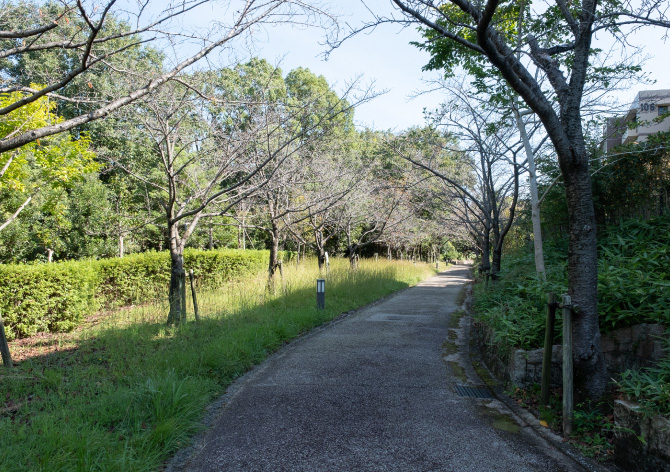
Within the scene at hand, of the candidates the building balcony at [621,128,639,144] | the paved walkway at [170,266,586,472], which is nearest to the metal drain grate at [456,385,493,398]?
the paved walkway at [170,266,586,472]

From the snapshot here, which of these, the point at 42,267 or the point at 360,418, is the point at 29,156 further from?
the point at 360,418

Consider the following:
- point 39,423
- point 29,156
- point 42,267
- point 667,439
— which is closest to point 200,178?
point 42,267

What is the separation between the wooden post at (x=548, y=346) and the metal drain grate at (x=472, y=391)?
742mm

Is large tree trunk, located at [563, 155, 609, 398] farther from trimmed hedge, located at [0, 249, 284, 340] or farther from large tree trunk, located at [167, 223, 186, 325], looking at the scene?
trimmed hedge, located at [0, 249, 284, 340]

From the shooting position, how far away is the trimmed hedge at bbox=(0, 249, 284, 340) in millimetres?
7703

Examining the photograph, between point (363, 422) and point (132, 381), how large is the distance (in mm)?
2568

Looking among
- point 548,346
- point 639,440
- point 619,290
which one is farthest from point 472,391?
point 639,440

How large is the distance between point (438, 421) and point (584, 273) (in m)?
1.93

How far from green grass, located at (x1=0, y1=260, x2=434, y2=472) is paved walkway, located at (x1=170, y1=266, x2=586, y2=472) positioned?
308 mm

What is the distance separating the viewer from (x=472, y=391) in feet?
15.5

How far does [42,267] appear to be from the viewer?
26.8 ft

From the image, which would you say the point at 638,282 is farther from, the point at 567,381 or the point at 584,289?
the point at 567,381

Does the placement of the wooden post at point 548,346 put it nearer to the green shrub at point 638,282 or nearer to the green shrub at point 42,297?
the green shrub at point 638,282

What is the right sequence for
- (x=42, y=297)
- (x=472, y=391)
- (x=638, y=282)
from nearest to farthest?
(x=638, y=282) < (x=472, y=391) < (x=42, y=297)
